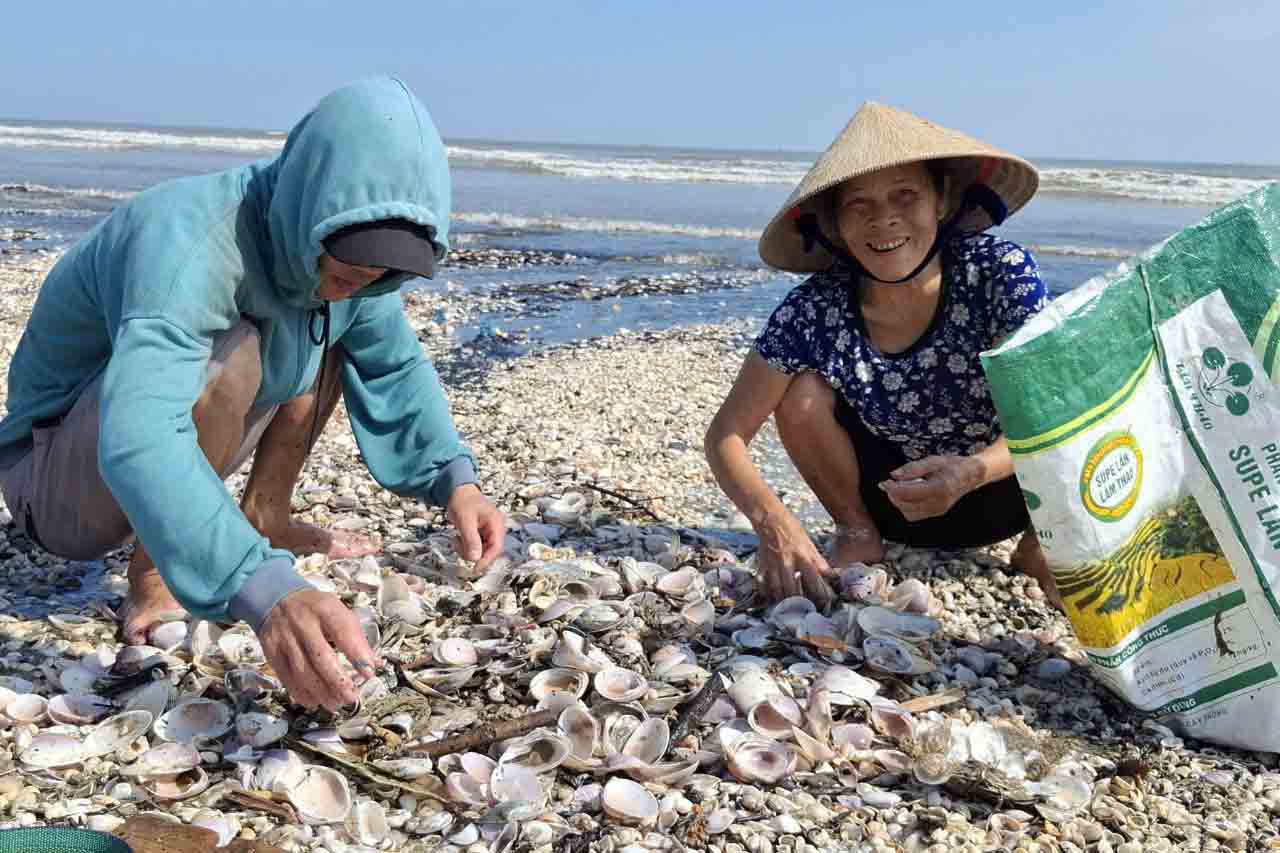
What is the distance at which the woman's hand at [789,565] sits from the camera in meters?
3.08

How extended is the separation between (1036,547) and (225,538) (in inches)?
97.7

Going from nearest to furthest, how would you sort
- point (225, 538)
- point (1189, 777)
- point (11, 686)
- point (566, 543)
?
point (225, 538) → point (1189, 777) → point (11, 686) → point (566, 543)

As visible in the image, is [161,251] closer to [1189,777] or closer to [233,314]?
[233,314]

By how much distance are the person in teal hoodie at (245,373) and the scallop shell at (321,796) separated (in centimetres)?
27

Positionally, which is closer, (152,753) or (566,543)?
(152,753)

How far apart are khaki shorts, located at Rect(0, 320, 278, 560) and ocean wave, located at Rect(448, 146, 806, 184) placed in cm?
2467

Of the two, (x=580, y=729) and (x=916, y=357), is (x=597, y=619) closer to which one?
(x=580, y=729)

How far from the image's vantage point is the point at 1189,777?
235cm

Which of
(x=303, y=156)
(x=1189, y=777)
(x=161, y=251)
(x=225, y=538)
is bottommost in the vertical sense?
(x=1189, y=777)

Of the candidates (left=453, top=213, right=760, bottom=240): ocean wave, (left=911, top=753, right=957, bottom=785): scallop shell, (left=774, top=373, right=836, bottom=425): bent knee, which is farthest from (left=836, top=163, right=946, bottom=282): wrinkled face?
(left=453, top=213, right=760, bottom=240): ocean wave

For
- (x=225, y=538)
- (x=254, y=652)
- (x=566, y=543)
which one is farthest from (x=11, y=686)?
(x=566, y=543)

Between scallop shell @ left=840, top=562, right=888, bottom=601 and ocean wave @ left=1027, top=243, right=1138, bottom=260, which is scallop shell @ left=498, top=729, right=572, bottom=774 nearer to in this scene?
scallop shell @ left=840, top=562, right=888, bottom=601

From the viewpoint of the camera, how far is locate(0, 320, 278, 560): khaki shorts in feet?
8.45

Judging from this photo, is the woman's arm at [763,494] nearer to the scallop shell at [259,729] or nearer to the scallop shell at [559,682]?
the scallop shell at [559,682]
